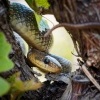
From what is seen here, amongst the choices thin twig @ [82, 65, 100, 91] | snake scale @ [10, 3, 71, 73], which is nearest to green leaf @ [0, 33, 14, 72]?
thin twig @ [82, 65, 100, 91]

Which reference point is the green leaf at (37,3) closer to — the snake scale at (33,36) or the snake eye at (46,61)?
the snake scale at (33,36)

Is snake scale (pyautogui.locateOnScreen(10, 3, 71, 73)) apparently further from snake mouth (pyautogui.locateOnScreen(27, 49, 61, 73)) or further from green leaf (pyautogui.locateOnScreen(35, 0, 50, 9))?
green leaf (pyautogui.locateOnScreen(35, 0, 50, 9))

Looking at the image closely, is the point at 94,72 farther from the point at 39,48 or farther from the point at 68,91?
the point at 39,48

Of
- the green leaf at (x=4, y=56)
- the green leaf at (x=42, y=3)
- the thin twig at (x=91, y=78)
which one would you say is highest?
the green leaf at (x=42, y=3)

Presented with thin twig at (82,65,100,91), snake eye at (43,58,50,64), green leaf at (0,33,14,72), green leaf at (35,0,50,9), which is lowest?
snake eye at (43,58,50,64)

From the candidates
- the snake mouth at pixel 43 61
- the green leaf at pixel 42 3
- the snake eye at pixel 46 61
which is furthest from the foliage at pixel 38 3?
the snake eye at pixel 46 61

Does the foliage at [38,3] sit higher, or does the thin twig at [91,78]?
the foliage at [38,3]

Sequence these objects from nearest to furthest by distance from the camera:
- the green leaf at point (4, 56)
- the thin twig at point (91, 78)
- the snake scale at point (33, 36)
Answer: the green leaf at point (4, 56) → the thin twig at point (91, 78) → the snake scale at point (33, 36)

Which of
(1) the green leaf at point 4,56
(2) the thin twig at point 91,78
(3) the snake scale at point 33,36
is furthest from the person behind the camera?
(3) the snake scale at point 33,36
